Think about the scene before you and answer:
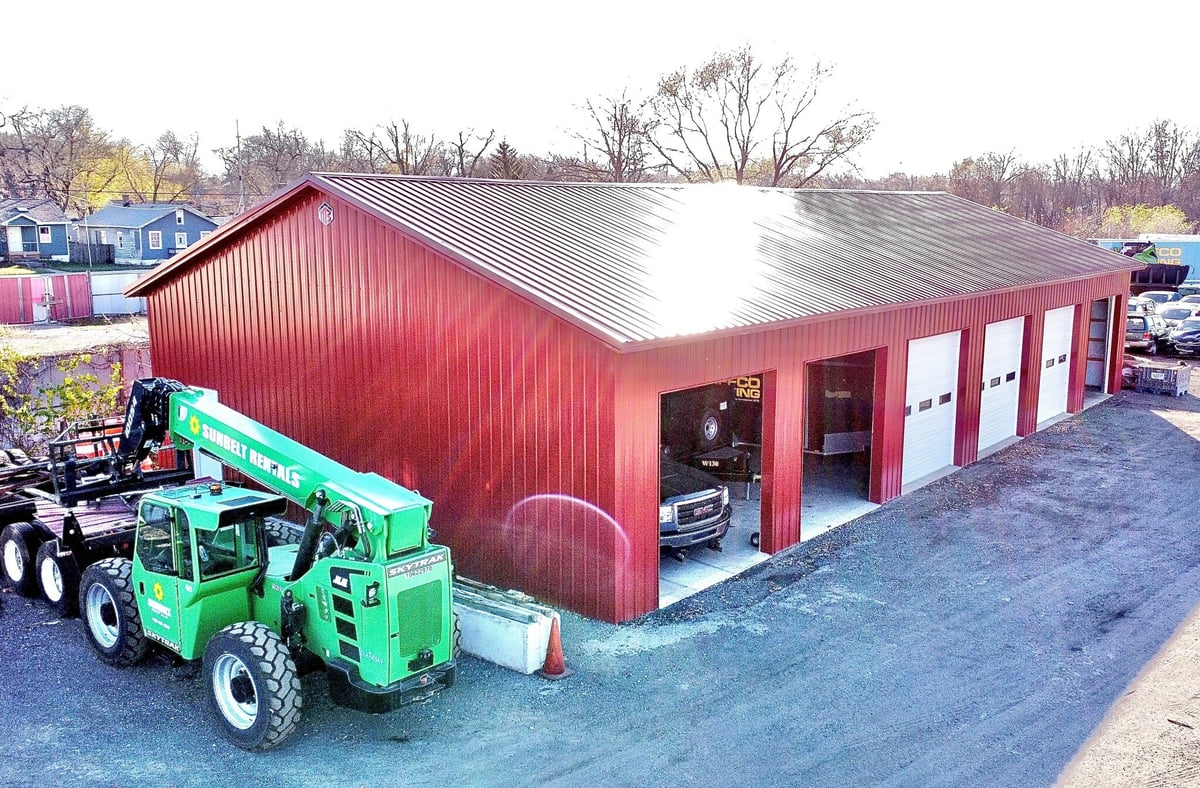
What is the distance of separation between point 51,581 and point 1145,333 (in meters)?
32.3

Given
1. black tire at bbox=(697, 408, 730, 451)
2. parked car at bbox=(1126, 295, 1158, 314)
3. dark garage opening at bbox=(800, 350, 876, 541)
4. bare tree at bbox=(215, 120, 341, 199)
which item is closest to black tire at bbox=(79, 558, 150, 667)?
black tire at bbox=(697, 408, 730, 451)

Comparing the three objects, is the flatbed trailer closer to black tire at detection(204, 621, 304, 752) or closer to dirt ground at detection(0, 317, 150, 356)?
black tire at detection(204, 621, 304, 752)

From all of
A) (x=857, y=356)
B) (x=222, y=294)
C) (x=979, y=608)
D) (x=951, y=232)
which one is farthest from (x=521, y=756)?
(x=951, y=232)

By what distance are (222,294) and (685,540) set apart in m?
8.11

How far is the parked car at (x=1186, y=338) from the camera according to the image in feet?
104

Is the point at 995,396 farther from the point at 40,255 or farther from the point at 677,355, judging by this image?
the point at 40,255

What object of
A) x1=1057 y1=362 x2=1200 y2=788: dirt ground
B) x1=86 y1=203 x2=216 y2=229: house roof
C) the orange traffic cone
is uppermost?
x1=86 y1=203 x2=216 y2=229: house roof

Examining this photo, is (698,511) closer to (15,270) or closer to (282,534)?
(282,534)

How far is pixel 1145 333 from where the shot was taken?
32.0 m

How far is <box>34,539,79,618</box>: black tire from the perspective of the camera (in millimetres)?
10578

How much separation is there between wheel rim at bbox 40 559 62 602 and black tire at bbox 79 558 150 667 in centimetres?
123

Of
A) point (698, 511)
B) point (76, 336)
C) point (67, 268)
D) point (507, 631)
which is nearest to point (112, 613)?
point (507, 631)

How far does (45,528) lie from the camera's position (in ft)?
35.4

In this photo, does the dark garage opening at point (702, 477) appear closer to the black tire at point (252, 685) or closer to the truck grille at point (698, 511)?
the truck grille at point (698, 511)
